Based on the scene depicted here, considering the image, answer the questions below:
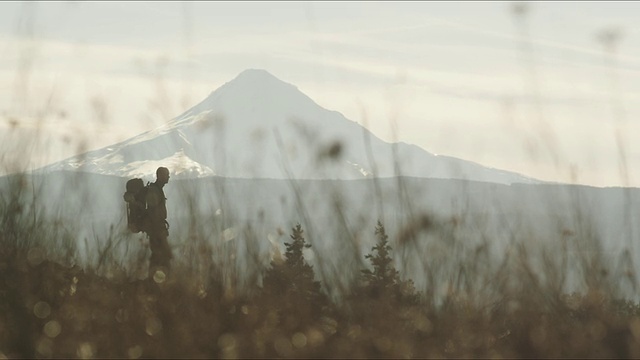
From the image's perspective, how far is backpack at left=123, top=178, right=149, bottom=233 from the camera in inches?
266

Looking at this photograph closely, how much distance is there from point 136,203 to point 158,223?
280mm

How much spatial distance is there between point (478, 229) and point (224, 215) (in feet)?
3.44

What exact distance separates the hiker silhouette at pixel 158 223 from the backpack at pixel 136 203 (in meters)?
0.03

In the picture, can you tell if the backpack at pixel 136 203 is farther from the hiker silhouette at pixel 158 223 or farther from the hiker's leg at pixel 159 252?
the hiker's leg at pixel 159 252

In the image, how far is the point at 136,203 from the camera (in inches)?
275

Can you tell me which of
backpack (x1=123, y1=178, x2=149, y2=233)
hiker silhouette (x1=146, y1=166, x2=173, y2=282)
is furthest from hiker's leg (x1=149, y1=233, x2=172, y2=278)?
backpack (x1=123, y1=178, x2=149, y2=233)

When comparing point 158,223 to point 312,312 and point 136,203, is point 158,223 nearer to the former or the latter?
point 136,203

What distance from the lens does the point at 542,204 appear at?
4652mm

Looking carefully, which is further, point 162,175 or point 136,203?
point 162,175

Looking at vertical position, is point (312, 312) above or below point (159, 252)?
Answer: below

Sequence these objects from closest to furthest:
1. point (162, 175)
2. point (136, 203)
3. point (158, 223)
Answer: point (158, 223) → point (136, 203) → point (162, 175)

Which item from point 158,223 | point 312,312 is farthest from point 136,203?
point 312,312

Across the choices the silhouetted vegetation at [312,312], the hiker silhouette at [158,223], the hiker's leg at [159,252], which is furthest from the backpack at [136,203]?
the silhouetted vegetation at [312,312]

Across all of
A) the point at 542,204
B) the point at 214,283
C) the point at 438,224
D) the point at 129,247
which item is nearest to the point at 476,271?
the point at 438,224
